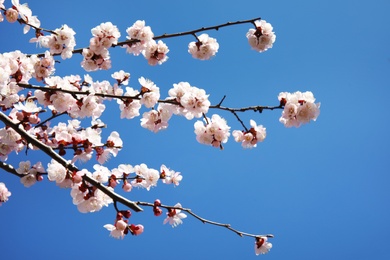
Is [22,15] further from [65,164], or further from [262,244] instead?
[262,244]

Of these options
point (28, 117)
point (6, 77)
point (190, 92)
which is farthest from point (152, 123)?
point (6, 77)

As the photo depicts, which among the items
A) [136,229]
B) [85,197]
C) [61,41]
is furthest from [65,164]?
[61,41]

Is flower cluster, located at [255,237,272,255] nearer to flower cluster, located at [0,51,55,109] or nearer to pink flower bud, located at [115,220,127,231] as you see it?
pink flower bud, located at [115,220,127,231]

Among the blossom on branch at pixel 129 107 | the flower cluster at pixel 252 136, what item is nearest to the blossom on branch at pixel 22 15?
the blossom on branch at pixel 129 107

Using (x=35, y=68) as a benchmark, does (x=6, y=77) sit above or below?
below

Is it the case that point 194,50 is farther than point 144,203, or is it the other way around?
point 194,50

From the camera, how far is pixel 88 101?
352 cm

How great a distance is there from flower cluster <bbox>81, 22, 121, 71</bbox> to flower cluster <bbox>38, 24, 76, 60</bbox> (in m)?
0.19

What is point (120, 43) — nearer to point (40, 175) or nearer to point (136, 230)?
Answer: point (40, 175)

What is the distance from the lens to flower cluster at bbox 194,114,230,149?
3.56 metres

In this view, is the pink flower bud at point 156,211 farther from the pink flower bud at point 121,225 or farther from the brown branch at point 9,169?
the brown branch at point 9,169

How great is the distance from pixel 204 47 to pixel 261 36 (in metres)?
0.69

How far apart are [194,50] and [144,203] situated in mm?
1926

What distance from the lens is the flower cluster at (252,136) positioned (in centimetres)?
384
